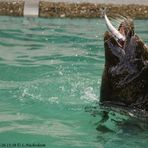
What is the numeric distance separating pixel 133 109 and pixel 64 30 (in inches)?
376

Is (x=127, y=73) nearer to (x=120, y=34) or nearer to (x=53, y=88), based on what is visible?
(x=120, y=34)

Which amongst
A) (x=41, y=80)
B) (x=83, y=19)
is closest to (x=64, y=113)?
(x=41, y=80)

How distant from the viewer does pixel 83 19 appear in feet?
58.9

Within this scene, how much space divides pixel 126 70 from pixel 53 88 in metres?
3.03

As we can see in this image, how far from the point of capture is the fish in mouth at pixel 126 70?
17.8 feet

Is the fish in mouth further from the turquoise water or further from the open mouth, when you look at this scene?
the turquoise water

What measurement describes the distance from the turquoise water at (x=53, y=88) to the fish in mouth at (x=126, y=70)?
0.32 metres

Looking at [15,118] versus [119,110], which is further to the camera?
[15,118]

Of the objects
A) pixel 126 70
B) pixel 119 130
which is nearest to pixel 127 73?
pixel 126 70

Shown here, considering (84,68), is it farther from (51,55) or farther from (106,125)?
(106,125)

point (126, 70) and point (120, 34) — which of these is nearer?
point (120, 34)

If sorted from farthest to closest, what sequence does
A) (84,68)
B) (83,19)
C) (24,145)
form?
(83,19) → (84,68) → (24,145)

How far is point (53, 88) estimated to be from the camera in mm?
8469

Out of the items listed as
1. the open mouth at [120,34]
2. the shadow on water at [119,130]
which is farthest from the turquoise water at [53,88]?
the open mouth at [120,34]
